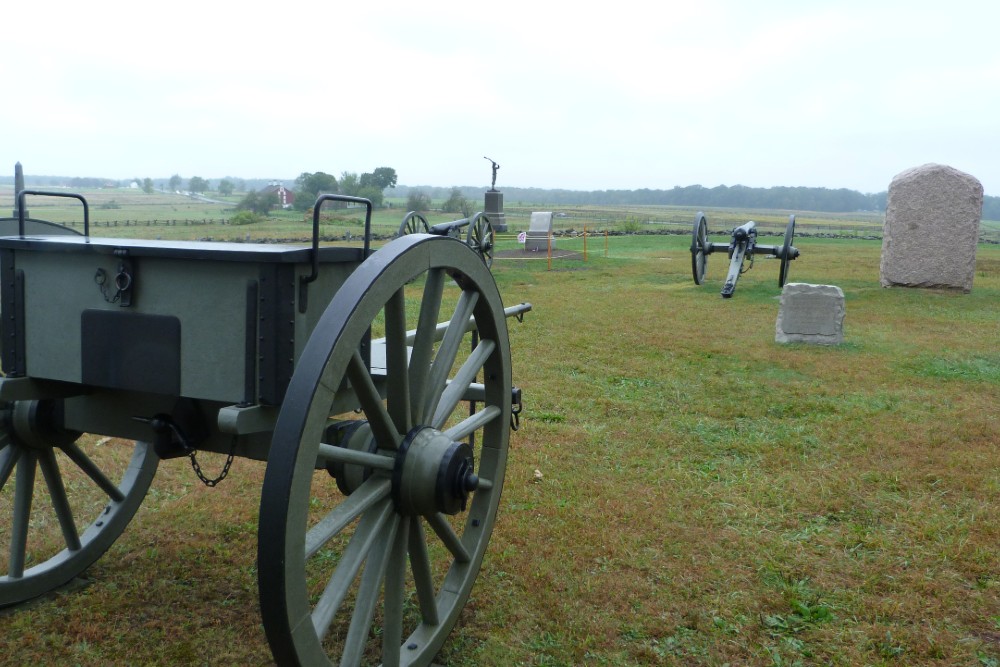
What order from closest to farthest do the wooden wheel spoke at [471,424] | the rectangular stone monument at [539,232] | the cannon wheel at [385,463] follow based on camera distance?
the cannon wheel at [385,463], the wooden wheel spoke at [471,424], the rectangular stone monument at [539,232]

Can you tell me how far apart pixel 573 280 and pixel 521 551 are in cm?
1323

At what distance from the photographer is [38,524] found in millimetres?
4375

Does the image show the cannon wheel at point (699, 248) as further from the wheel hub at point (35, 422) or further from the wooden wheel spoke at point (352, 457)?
the wooden wheel spoke at point (352, 457)

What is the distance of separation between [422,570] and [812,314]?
7.91m

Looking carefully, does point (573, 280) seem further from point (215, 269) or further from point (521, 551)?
point (215, 269)

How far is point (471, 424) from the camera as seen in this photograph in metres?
3.03

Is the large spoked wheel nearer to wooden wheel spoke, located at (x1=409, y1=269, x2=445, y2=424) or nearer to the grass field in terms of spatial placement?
the grass field

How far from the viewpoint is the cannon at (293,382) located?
6.84 feet

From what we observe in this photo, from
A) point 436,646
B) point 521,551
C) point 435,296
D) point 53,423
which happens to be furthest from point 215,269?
point 521,551

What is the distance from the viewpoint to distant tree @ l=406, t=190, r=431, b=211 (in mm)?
15667

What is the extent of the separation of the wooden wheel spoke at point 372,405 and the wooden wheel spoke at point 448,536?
29cm

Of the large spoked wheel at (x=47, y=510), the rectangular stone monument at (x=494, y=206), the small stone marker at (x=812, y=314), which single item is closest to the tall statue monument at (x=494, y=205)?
the rectangular stone monument at (x=494, y=206)

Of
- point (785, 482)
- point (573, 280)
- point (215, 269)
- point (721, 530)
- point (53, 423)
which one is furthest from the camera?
point (573, 280)

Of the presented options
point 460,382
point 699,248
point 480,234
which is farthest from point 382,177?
point 460,382
